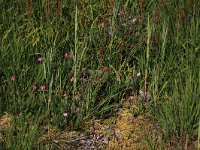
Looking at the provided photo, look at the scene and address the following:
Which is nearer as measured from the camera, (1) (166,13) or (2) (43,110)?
(2) (43,110)

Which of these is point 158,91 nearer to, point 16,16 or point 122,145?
point 122,145

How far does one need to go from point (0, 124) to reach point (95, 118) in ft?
2.02

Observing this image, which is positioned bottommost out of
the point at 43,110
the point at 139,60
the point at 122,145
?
the point at 122,145

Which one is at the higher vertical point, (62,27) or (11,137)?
(62,27)

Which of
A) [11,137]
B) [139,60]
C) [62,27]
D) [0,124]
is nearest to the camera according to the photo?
[11,137]

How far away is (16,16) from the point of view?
348cm

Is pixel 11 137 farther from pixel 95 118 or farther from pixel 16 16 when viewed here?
pixel 16 16

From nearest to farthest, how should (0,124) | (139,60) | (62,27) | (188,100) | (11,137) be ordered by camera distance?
(11,137) < (188,100) < (0,124) < (139,60) < (62,27)

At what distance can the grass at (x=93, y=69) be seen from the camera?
2742 millimetres

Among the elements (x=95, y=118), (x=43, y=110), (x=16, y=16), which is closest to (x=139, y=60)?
(x=95, y=118)

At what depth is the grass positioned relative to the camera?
2742mm

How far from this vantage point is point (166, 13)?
336 cm

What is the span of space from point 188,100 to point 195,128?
0.63ft

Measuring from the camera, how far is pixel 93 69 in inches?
126
